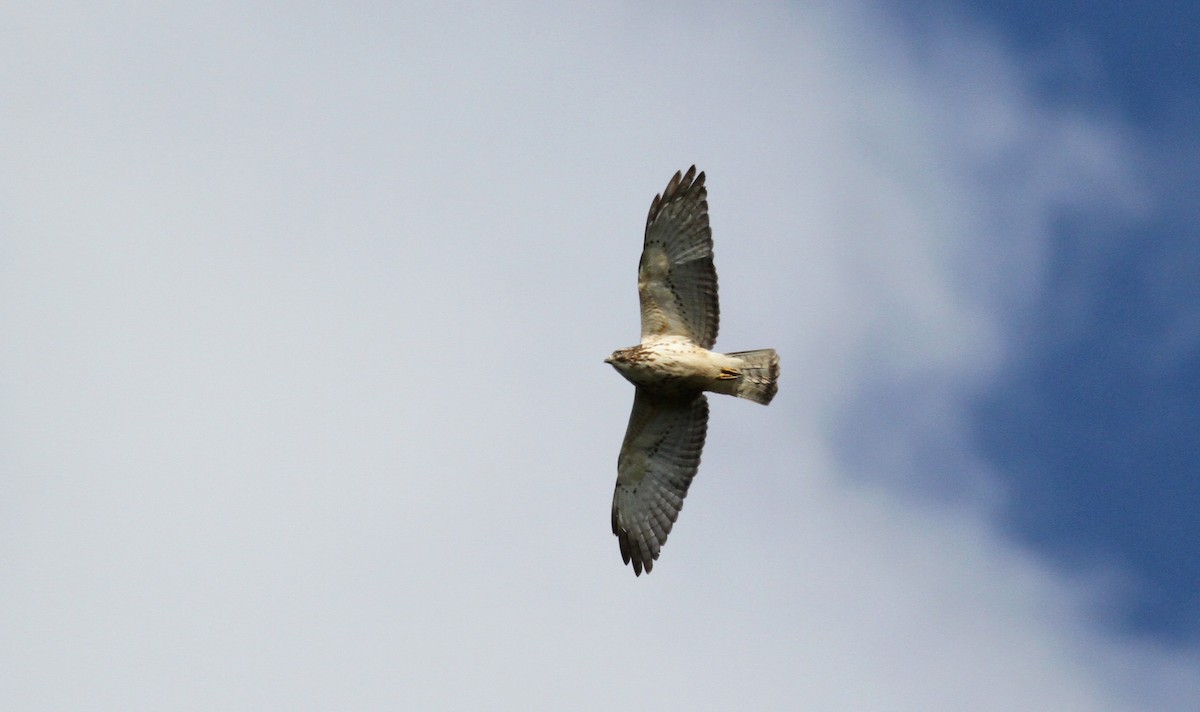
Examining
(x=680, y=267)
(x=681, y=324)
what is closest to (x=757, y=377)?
(x=681, y=324)

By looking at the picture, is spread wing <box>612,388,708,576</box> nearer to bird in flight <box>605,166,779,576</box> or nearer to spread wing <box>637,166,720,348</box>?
bird in flight <box>605,166,779,576</box>

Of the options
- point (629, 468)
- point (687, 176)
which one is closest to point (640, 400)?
point (629, 468)

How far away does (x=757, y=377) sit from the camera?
22.5m

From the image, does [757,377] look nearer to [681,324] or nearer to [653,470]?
[681,324]

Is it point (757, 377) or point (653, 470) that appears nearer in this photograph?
point (757, 377)

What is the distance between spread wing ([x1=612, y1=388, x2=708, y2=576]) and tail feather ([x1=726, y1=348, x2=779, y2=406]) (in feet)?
2.92

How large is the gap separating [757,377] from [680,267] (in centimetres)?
180

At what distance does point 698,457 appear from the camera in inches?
929

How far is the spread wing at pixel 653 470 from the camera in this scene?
23.2m

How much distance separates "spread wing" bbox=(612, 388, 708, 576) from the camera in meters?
23.2

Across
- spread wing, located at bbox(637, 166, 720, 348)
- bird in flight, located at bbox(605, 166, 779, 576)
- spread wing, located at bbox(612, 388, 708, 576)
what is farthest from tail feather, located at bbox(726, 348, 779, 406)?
spread wing, located at bbox(612, 388, 708, 576)

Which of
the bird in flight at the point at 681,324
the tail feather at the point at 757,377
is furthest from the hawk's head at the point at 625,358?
the tail feather at the point at 757,377

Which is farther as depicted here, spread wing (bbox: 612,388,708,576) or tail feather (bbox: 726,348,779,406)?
spread wing (bbox: 612,388,708,576)

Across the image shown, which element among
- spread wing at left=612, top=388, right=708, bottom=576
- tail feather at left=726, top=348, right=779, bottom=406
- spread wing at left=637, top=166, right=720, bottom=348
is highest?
spread wing at left=637, top=166, right=720, bottom=348
